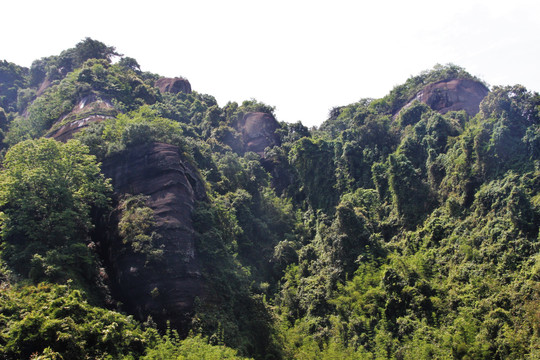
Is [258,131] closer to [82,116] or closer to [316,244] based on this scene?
[316,244]

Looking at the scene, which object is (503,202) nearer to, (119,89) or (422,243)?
(422,243)

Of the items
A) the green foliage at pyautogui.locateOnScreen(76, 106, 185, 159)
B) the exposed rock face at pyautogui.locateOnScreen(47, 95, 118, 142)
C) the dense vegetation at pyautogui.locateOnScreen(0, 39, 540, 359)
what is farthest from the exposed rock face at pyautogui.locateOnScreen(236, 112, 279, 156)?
the green foliage at pyautogui.locateOnScreen(76, 106, 185, 159)

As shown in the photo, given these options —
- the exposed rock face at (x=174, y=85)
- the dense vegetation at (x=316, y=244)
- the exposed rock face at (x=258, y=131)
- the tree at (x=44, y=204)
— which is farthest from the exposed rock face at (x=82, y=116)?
the exposed rock face at (x=174, y=85)

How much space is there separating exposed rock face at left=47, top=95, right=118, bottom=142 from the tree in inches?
379

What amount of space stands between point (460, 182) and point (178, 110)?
37.9m

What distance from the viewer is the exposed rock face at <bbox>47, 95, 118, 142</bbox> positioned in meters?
30.9

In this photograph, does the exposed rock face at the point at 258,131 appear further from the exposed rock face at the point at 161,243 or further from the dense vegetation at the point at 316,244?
the exposed rock face at the point at 161,243

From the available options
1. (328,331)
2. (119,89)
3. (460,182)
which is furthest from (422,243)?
(119,89)

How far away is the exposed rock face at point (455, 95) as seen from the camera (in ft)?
139

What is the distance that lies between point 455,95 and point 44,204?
4233 centimetres

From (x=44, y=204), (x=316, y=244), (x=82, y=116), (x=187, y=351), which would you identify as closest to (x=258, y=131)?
(x=316, y=244)

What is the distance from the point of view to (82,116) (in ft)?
108

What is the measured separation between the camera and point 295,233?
3578 centimetres

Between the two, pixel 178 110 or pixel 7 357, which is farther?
pixel 178 110
